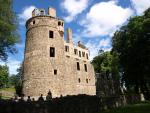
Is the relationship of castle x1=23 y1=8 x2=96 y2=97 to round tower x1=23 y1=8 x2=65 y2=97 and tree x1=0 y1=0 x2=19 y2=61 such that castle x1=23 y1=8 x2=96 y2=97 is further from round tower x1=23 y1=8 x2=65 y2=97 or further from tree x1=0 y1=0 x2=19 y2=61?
tree x1=0 y1=0 x2=19 y2=61

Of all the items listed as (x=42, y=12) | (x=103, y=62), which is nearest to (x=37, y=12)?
(x=42, y=12)

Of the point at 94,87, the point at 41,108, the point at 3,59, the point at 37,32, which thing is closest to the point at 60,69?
the point at 37,32

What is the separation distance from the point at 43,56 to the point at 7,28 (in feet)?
43.0

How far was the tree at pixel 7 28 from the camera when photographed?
1046 inches

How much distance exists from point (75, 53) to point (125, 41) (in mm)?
16591

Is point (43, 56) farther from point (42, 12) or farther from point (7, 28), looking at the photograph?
point (7, 28)

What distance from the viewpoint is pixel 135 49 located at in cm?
3644

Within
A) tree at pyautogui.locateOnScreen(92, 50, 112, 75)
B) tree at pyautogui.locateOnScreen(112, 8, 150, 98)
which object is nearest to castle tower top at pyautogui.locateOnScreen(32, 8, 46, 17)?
tree at pyautogui.locateOnScreen(112, 8, 150, 98)

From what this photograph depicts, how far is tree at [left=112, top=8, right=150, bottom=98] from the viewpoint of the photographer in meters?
35.5

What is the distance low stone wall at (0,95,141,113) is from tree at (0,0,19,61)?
949 centimetres

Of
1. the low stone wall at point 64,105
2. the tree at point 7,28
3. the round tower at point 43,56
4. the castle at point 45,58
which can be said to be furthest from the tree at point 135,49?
the tree at point 7,28

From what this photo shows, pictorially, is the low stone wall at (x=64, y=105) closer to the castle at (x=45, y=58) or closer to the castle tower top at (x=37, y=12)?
the castle at (x=45, y=58)

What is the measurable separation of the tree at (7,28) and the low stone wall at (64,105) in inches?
374

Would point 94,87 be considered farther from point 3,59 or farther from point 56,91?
point 3,59
